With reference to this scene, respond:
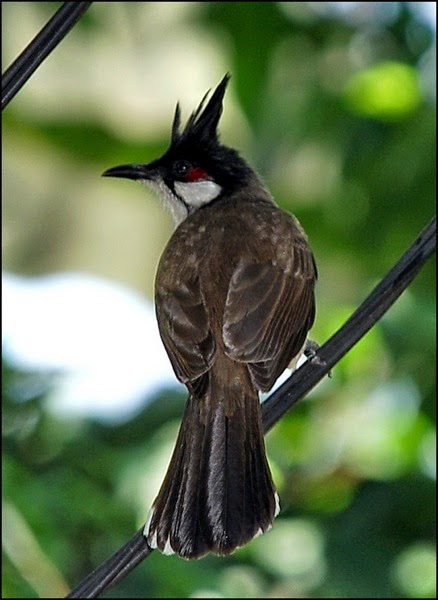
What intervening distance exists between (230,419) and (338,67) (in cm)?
269

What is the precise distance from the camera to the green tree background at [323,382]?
4.31 meters

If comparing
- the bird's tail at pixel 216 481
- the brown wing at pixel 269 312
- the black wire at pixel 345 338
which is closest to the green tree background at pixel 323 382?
the bird's tail at pixel 216 481

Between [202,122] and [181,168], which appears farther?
[181,168]

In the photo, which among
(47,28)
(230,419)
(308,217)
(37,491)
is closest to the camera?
(47,28)

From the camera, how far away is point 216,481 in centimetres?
305

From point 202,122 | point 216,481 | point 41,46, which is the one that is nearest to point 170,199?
point 202,122

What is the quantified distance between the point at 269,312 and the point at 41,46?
45.3 inches

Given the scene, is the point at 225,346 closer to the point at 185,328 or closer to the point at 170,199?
the point at 185,328

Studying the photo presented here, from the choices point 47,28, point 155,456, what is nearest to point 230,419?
point 47,28

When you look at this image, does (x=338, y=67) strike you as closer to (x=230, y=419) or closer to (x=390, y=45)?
(x=390, y=45)

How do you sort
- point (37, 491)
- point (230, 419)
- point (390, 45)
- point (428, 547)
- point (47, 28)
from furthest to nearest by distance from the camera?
1. point (390, 45)
2. point (428, 547)
3. point (37, 491)
4. point (230, 419)
5. point (47, 28)

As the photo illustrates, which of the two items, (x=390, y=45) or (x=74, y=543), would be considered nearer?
(x=74, y=543)

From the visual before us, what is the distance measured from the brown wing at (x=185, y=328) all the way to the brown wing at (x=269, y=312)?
0.20 feet

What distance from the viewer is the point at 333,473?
15.8ft
